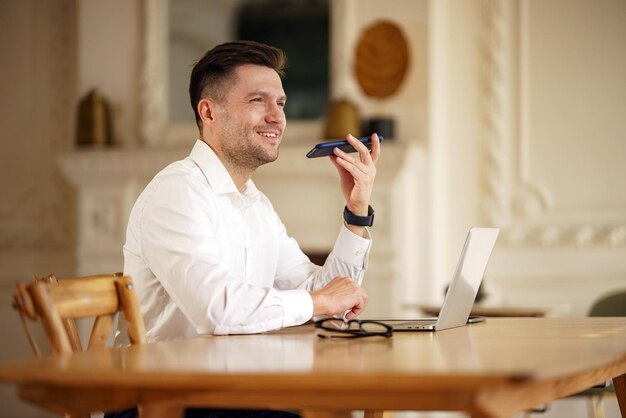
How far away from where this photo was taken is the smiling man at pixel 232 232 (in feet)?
6.18

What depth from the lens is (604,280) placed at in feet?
15.5

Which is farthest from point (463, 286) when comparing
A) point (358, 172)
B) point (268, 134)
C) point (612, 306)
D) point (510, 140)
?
point (510, 140)

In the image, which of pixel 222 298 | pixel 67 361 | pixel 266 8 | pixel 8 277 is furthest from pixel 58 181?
pixel 67 361

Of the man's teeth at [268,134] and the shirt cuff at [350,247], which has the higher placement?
the man's teeth at [268,134]

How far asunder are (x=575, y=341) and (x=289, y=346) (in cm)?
51

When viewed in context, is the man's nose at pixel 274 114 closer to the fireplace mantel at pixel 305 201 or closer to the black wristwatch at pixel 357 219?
the black wristwatch at pixel 357 219

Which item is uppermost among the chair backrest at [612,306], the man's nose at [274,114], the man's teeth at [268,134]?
the man's nose at [274,114]

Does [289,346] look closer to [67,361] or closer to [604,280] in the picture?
[67,361]

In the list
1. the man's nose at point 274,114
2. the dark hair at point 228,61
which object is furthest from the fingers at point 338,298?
the dark hair at point 228,61

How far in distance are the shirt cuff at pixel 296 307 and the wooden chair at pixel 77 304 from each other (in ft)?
0.98

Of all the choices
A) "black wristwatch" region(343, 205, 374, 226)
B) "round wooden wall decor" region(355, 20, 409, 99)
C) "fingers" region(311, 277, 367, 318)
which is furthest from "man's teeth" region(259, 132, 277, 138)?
"round wooden wall decor" region(355, 20, 409, 99)

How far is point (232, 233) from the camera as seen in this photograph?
2215 millimetres

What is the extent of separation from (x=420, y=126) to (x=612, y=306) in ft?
4.64

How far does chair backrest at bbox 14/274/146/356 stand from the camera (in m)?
1.55
